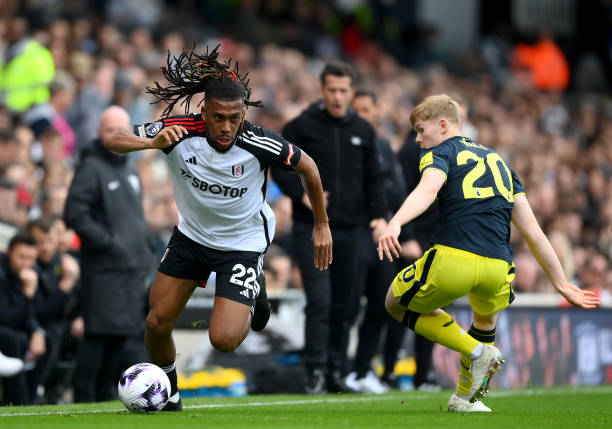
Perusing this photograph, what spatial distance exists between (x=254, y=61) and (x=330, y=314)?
969 cm

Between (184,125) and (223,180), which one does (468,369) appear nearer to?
(223,180)

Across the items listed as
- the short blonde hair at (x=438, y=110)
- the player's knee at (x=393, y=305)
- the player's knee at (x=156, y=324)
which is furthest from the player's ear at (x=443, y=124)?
the player's knee at (x=156, y=324)

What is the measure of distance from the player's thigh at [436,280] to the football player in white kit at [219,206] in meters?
0.60

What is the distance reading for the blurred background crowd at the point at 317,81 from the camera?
508 inches

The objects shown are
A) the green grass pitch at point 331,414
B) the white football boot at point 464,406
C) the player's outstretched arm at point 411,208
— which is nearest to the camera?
the green grass pitch at point 331,414

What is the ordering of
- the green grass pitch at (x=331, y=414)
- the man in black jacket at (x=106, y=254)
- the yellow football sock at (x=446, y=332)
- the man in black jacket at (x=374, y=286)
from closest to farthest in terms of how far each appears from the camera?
the green grass pitch at (x=331, y=414)
the yellow football sock at (x=446, y=332)
the man in black jacket at (x=106, y=254)
the man in black jacket at (x=374, y=286)

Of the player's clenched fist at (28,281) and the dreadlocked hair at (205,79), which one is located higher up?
the dreadlocked hair at (205,79)

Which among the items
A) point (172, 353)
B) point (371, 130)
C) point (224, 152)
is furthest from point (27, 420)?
point (371, 130)

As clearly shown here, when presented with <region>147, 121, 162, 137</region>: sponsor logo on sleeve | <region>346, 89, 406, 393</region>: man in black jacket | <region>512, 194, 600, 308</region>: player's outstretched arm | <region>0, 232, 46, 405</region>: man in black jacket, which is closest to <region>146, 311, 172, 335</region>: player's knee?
<region>147, 121, 162, 137</region>: sponsor logo on sleeve

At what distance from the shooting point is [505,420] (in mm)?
7398

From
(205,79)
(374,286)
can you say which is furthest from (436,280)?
(374,286)

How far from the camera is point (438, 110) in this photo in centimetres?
800

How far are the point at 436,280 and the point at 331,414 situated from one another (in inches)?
46.7

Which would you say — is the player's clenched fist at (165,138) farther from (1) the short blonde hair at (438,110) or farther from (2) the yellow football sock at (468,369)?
(2) the yellow football sock at (468,369)
